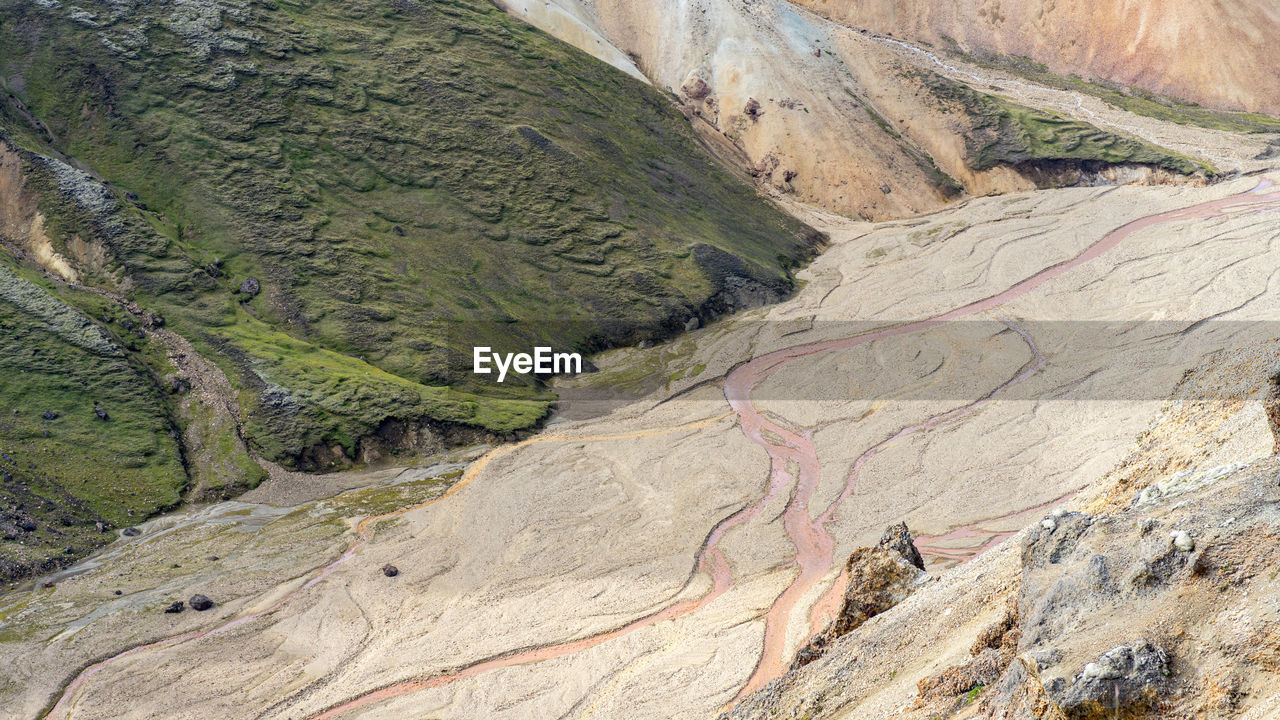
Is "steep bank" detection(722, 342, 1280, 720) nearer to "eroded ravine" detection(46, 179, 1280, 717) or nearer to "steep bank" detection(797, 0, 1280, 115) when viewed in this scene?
"eroded ravine" detection(46, 179, 1280, 717)

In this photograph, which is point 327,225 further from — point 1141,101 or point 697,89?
point 1141,101

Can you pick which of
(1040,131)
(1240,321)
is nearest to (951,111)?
(1040,131)

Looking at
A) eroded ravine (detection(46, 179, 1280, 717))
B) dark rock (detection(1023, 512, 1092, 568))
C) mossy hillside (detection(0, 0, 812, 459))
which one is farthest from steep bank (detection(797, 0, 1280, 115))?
dark rock (detection(1023, 512, 1092, 568))

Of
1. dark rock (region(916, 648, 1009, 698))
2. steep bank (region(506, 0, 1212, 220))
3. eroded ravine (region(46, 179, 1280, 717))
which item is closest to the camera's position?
dark rock (region(916, 648, 1009, 698))

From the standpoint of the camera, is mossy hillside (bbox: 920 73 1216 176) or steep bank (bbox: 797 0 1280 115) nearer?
mossy hillside (bbox: 920 73 1216 176)

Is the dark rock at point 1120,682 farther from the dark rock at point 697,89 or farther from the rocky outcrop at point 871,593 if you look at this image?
the dark rock at point 697,89

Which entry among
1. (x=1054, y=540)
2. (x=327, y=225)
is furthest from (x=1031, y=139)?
(x=1054, y=540)
